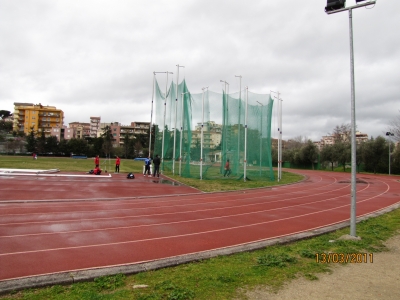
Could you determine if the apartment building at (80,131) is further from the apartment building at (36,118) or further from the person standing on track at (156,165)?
the person standing on track at (156,165)

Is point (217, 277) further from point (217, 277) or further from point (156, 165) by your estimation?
point (156, 165)

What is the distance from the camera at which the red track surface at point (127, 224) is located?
5098 mm

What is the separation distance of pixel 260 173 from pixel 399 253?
1587cm

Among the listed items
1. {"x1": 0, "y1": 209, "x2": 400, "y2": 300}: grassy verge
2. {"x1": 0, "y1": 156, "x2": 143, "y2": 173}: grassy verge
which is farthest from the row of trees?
{"x1": 0, "y1": 209, "x2": 400, "y2": 300}: grassy verge

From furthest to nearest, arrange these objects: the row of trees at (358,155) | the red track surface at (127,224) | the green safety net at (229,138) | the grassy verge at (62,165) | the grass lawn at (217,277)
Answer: the row of trees at (358,155), the grassy verge at (62,165), the green safety net at (229,138), the red track surface at (127,224), the grass lawn at (217,277)

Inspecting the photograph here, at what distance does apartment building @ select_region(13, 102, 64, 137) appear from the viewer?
103 meters

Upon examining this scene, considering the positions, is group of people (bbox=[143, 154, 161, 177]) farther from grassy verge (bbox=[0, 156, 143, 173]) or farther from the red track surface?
the red track surface

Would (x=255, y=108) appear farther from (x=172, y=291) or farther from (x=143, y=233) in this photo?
(x=172, y=291)

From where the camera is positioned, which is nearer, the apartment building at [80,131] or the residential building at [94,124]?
the apartment building at [80,131]

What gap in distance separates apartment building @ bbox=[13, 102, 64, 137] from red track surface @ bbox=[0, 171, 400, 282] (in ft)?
335

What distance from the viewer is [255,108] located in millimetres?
21281

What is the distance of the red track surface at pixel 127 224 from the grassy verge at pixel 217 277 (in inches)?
30.3

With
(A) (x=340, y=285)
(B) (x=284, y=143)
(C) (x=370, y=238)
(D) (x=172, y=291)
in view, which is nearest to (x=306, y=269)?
(A) (x=340, y=285)

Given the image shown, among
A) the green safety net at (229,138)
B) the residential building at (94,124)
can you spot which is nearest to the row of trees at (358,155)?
the green safety net at (229,138)
